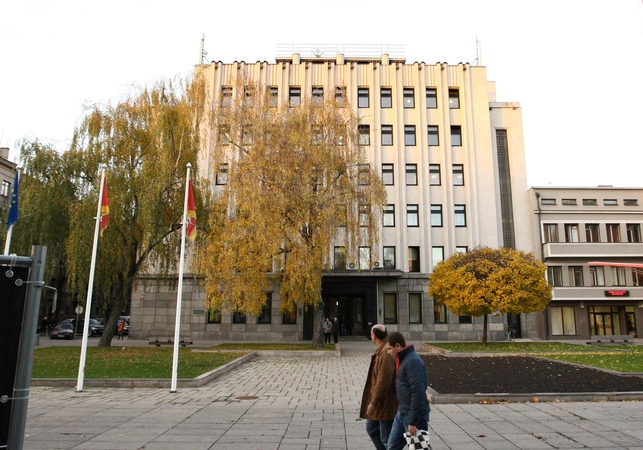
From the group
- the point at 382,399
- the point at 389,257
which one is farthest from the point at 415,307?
the point at 382,399

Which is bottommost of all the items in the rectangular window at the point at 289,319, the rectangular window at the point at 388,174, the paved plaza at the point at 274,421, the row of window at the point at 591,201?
the paved plaza at the point at 274,421

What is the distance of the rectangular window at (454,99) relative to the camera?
3709 cm

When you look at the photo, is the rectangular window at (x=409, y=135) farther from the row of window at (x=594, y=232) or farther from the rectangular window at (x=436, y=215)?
the row of window at (x=594, y=232)

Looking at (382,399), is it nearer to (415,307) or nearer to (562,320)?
(415,307)

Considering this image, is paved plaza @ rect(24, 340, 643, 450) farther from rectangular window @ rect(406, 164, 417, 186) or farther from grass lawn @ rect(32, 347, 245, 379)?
rectangular window @ rect(406, 164, 417, 186)

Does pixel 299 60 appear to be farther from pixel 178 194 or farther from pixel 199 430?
pixel 199 430

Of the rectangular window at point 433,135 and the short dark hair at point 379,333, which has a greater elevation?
the rectangular window at point 433,135

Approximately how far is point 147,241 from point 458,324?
22.0 m

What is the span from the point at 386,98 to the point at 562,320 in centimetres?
2191

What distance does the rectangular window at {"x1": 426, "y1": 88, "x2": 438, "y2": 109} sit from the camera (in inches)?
1459

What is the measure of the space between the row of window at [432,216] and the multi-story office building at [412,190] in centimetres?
7

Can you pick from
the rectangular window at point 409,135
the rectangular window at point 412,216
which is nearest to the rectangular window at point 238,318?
the rectangular window at point 412,216

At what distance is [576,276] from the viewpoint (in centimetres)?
3656

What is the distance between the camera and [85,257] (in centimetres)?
2102
